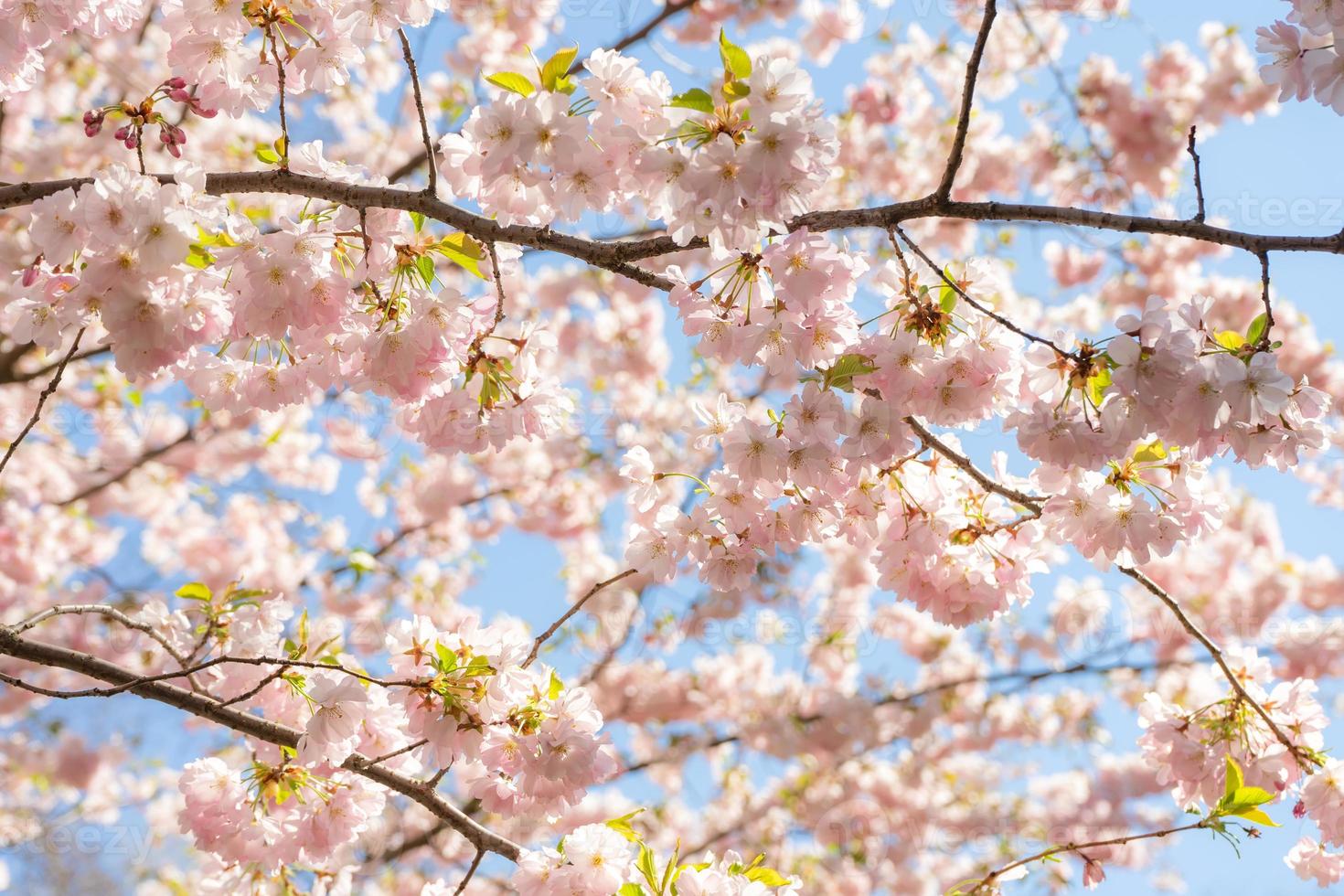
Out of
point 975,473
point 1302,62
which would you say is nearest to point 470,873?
point 975,473

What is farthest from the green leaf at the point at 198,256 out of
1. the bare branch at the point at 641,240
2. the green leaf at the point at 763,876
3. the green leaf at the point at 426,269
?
the green leaf at the point at 763,876

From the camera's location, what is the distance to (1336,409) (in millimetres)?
6254

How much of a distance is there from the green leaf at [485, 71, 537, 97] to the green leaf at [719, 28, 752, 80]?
1.20 ft

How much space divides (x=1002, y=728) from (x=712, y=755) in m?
2.56

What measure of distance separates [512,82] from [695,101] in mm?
360

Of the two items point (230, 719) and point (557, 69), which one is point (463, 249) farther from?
point (230, 719)

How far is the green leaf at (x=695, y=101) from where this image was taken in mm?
1388

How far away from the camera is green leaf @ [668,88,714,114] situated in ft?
4.55

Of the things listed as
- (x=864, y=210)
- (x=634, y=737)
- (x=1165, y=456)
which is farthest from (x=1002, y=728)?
(x=864, y=210)

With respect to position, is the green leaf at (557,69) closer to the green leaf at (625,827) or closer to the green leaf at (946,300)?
the green leaf at (946,300)

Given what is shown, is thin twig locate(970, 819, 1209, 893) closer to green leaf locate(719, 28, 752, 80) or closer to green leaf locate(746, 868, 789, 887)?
green leaf locate(746, 868, 789, 887)

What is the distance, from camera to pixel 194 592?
2354 millimetres

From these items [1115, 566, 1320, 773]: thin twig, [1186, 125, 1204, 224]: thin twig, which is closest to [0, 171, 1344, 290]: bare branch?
[1186, 125, 1204, 224]: thin twig

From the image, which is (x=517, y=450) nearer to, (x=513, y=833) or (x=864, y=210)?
(x=513, y=833)
